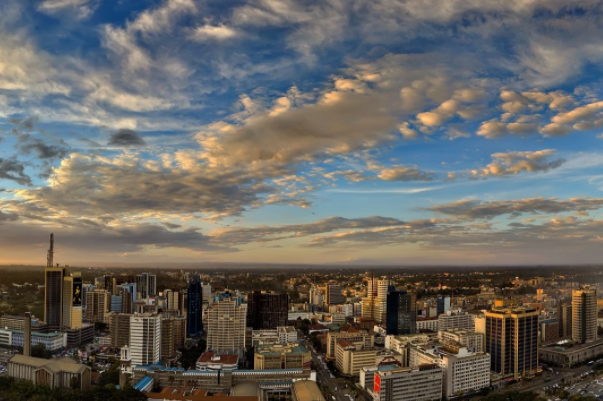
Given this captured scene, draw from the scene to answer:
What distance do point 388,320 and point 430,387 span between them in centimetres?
808

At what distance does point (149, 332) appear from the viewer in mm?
14109

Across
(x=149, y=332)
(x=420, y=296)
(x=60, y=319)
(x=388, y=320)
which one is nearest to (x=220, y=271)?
(x=420, y=296)

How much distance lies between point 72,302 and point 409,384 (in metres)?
16.4

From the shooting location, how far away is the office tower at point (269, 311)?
812 inches

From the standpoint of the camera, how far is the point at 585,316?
1870 cm

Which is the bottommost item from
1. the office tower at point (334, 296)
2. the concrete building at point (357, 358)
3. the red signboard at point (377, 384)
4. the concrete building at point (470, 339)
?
the office tower at point (334, 296)

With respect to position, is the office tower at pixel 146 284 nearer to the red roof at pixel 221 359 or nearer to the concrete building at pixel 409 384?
the red roof at pixel 221 359

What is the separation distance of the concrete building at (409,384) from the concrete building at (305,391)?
A: 1.51 metres

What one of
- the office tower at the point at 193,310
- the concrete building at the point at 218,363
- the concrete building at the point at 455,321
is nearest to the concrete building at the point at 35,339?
the office tower at the point at 193,310

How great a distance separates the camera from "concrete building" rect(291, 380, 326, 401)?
35.7ft

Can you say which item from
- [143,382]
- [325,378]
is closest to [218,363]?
[143,382]

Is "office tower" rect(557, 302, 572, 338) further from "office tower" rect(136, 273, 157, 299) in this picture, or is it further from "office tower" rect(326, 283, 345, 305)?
"office tower" rect(136, 273, 157, 299)

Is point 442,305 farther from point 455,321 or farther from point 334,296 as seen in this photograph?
point 334,296

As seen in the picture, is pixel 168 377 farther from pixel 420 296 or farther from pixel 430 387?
pixel 420 296
